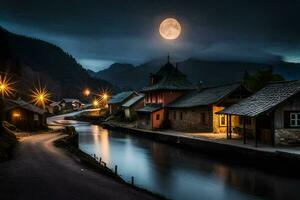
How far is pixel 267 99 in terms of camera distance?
1275 inches

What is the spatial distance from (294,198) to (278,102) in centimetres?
1181

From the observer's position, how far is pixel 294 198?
19.7 m

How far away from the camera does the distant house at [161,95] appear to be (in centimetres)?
5772

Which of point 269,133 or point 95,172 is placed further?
point 269,133

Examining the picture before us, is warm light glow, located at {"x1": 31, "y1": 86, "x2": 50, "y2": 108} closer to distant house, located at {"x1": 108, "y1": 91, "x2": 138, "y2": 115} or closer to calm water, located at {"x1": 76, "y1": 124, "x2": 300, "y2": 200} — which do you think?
distant house, located at {"x1": 108, "y1": 91, "x2": 138, "y2": 115}

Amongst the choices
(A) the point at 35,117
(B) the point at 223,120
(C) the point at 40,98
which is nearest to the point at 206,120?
(B) the point at 223,120

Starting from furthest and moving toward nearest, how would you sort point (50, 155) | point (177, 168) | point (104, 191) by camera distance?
point (177, 168), point (50, 155), point (104, 191)

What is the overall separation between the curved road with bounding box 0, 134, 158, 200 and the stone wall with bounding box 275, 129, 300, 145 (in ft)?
54.3

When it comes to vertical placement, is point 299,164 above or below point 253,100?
below

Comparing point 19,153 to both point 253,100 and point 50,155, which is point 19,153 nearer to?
point 50,155

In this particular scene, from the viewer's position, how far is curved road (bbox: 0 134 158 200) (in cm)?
1524

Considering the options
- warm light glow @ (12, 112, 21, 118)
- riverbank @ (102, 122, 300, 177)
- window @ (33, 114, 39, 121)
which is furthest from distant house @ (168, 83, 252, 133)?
warm light glow @ (12, 112, 21, 118)

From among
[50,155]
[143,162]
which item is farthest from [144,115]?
[50,155]

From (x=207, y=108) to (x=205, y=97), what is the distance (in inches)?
140
